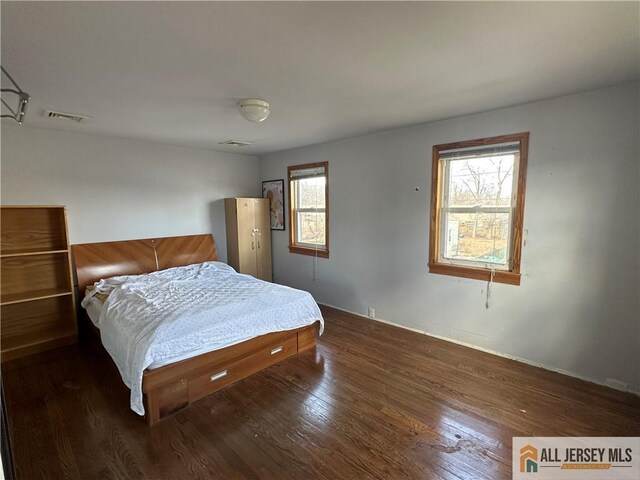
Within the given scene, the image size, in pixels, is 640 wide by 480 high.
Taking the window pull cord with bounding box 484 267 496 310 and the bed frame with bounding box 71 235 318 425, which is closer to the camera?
the bed frame with bounding box 71 235 318 425

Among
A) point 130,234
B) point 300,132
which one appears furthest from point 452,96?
point 130,234

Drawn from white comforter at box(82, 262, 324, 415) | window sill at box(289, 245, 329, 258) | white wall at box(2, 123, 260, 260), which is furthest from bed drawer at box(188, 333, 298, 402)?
white wall at box(2, 123, 260, 260)

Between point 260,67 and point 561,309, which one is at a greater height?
point 260,67

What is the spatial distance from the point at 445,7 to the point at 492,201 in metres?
2.04

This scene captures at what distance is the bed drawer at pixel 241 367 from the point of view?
237 centimetres

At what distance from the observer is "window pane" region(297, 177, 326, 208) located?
447 cm

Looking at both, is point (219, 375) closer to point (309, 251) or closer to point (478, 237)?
point (309, 251)

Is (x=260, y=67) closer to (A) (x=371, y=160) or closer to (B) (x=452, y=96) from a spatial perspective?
(B) (x=452, y=96)

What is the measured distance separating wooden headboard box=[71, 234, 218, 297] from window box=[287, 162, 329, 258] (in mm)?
1352

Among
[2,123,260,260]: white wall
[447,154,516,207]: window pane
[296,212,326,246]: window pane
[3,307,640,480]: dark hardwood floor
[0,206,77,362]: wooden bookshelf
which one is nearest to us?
[3,307,640,480]: dark hardwood floor

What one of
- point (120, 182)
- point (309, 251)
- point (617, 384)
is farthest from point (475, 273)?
point (120, 182)

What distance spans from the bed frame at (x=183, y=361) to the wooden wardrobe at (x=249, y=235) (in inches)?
13.6

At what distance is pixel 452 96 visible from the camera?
2459 mm

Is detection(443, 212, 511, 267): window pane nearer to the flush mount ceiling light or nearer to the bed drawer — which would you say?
the bed drawer
